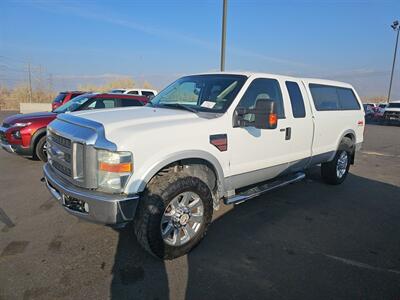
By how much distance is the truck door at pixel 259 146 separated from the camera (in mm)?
3846

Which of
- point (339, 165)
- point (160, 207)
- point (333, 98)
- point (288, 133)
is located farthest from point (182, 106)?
point (339, 165)

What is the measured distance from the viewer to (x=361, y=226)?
431 cm

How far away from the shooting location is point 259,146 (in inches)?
163

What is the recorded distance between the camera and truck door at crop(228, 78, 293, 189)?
3846mm

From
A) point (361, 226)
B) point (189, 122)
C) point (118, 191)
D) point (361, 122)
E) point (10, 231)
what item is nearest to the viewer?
point (118, 191)

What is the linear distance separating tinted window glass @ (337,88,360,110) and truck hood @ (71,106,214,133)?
380cm

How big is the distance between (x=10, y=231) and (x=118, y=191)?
77.2 inches

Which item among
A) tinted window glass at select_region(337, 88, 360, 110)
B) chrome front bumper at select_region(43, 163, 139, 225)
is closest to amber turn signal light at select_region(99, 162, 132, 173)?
chrome front bumper at select_region(43, 163, 139, 225)

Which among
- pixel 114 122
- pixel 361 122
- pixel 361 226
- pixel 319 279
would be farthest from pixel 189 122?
pixel 361 122

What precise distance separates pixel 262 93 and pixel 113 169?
240 centimetres

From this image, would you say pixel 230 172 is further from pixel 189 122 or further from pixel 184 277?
pixel 184 277

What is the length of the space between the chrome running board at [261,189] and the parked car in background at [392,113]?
71.8ft

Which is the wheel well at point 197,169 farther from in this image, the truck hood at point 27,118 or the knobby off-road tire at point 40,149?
the truck hood at point 27,118

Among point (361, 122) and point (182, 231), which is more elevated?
point (361, 122)
